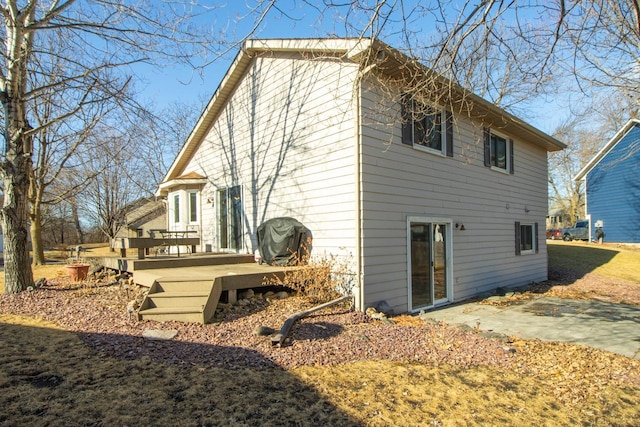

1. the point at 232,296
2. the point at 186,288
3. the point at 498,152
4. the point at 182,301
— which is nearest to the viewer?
the point at 182,301

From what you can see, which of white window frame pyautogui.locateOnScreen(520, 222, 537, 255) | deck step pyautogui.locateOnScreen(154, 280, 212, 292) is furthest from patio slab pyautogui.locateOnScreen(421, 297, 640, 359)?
deck step pyautogui.locateOnScreen(154, 280, 212, 292)

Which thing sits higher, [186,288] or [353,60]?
[353,60]

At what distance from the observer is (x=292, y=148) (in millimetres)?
8359

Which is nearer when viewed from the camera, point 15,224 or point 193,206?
point 15,224

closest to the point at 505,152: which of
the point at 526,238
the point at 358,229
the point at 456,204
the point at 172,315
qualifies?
the point at 526,238

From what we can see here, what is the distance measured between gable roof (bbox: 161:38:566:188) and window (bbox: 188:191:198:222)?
1.76m

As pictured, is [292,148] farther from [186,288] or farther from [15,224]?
[15,224]

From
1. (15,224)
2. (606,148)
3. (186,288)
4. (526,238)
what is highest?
(606,148)

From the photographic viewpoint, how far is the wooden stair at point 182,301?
17.9 feet

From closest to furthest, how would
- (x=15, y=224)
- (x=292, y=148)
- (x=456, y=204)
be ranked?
(x=15, y=224) < (x=292, y=148) < (x=456, y=204)

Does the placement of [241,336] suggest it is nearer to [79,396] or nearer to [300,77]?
[79,396]

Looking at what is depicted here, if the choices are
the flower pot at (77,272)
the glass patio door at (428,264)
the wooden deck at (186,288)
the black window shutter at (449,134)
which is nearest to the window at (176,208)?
the flower pot at (77,272)

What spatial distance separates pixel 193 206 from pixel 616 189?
2509cm

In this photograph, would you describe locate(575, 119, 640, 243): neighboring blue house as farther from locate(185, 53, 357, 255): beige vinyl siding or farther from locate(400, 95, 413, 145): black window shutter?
locate(185, 53, 357, 255): beige vinyl siding
